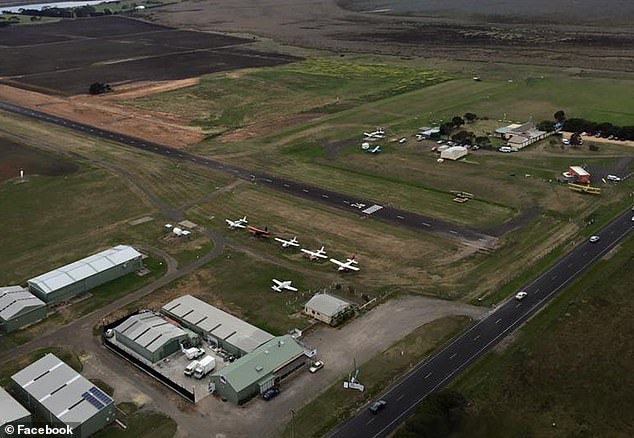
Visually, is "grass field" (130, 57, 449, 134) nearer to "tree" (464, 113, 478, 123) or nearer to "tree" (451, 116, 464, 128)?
"tree" (464, 113, 478, 123)

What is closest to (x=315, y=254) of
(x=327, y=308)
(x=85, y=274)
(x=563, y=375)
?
(x=327, y=308)

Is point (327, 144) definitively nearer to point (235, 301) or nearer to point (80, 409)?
point (235, 301)

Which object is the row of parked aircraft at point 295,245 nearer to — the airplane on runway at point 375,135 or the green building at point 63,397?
the green building at point 63,397

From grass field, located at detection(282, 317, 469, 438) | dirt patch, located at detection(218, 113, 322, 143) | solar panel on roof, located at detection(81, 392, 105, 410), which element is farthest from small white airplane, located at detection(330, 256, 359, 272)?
dirt patch, located at detection(218, 113, 322, 143)

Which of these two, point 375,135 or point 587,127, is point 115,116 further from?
point 587,127

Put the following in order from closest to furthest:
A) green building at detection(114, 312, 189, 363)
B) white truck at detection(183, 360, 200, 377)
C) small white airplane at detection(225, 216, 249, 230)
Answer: white truck at detection(183, 360, 200, 377) → green building at detection(114, 312, 189, 363) → small white airplane at detection(225, 216, 249, 230)

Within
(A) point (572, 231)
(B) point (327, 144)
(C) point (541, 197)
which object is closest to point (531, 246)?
(A) point (572, 231)

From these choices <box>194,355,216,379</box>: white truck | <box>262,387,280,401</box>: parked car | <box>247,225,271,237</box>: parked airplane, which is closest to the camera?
<box>262,387,280,401</box>: parked car
